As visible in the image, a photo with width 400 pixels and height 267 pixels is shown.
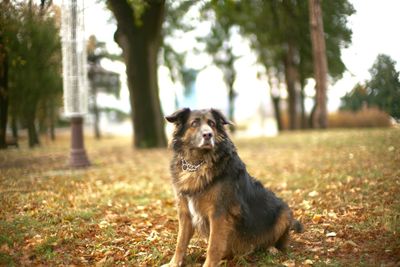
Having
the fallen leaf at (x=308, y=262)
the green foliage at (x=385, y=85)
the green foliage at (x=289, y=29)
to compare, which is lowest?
the fallen leaf at (x=308, y=262)

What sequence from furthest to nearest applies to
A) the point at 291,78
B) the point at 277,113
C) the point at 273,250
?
the point at 277,113 < the point at 291,78 < the point at 273,250

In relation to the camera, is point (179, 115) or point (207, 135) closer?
point (207, 135)

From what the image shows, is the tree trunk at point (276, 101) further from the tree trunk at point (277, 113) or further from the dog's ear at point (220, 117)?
the dog's ear at point (220, 117)

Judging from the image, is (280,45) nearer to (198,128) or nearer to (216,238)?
(198,128)

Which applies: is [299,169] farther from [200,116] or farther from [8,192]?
[8,192]

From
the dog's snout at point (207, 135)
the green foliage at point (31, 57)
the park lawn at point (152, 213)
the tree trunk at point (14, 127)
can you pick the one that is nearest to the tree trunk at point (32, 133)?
the green foliage at point (31, 57)

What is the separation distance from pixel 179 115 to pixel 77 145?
272 inches

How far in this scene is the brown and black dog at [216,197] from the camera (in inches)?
182

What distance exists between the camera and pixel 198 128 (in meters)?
4.85

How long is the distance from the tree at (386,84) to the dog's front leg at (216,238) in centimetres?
342

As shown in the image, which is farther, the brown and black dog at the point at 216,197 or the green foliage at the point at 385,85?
the green foliage at the point at 385,85

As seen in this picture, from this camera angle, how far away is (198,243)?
572 cm

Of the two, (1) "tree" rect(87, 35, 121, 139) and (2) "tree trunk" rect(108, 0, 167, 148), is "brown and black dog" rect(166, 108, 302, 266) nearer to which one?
(2) "tree trunk" rect(108, 0, 167, 148)

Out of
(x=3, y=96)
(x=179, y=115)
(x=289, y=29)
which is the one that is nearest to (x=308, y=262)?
(x=179, y=115)
